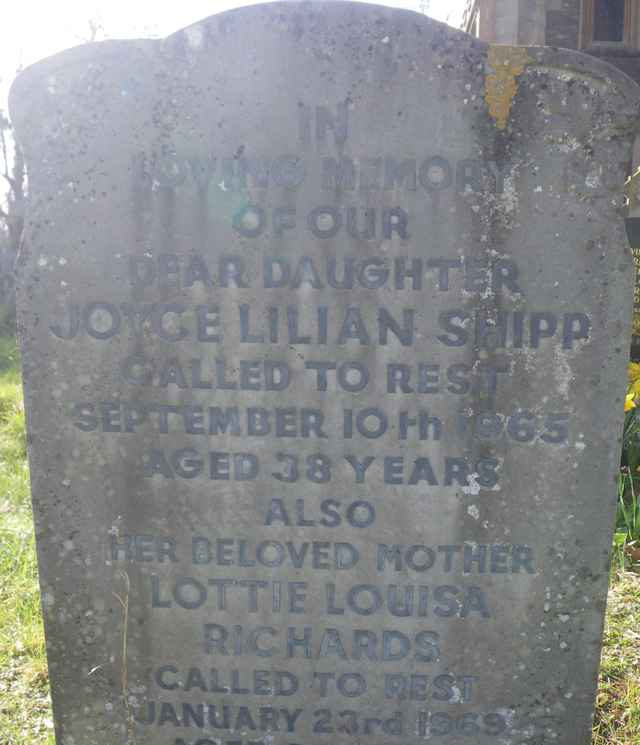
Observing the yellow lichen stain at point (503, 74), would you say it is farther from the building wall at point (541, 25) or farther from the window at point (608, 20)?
the window at point (608, 20)

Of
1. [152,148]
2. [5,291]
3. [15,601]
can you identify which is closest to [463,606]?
[152,148]

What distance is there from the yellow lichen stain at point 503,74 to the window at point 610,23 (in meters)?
7.12

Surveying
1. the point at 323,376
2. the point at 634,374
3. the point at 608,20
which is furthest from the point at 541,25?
the point at 323,376

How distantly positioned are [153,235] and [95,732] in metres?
1.45

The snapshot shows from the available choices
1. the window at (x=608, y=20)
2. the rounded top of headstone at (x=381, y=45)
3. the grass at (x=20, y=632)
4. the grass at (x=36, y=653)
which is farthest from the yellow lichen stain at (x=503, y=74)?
the window at (x=608, y=20)

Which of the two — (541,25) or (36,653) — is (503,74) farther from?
(541,25)

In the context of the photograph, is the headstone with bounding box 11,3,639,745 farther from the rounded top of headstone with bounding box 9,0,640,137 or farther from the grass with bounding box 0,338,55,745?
the grass with bounding box 0,338,55,745

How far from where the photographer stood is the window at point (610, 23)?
7.59 metres

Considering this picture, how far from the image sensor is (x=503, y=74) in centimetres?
162

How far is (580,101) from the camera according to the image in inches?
64.4

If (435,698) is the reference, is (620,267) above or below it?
above

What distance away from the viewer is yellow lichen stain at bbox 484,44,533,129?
1612mm

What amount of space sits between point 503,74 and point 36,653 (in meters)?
2.58

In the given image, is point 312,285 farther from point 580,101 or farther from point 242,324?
point 580,101
